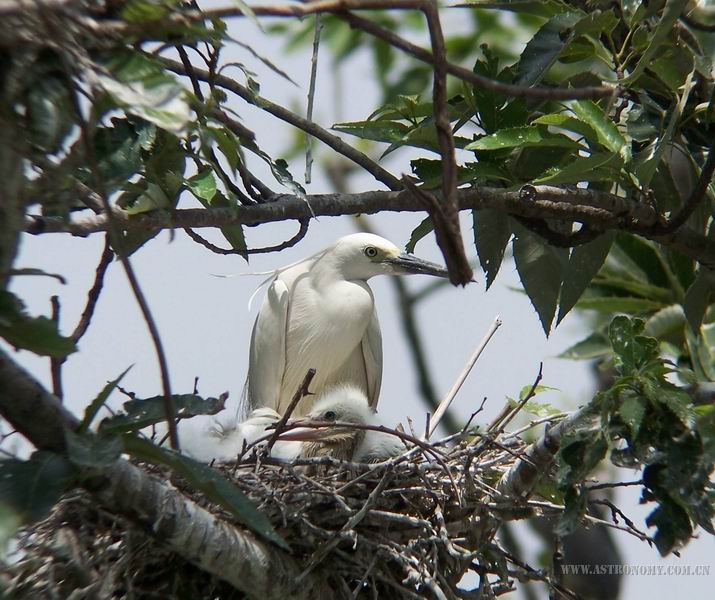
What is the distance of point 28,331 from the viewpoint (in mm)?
1503

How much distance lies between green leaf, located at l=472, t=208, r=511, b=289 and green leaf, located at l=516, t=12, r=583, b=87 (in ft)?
1.11

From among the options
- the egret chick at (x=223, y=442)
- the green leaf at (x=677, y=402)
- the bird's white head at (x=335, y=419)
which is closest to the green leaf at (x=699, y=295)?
the green leaf at (x=677, y=402)

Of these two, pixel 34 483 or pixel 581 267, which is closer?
pixel 34 483

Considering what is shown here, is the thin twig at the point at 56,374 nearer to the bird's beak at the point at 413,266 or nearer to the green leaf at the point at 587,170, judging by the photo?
the green leaf at the point at 587,170

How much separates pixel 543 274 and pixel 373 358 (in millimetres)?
1333

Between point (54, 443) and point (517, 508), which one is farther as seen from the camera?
point (517, 508)

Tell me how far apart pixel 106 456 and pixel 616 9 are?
54.3 inches

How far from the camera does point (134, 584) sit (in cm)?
205

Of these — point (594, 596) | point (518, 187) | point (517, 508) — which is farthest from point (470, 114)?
point (594, 596)

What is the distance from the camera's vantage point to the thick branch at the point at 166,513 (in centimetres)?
151

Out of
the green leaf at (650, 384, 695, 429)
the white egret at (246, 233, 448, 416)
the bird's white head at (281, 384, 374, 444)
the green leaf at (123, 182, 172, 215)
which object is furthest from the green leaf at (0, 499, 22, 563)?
the white egret at (246, 233, 448, 416)

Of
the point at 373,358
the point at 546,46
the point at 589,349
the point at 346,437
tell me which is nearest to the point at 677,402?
the point at 546,46

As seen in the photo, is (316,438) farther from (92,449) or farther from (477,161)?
(92,449)

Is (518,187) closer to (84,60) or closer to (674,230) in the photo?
(674,230)
